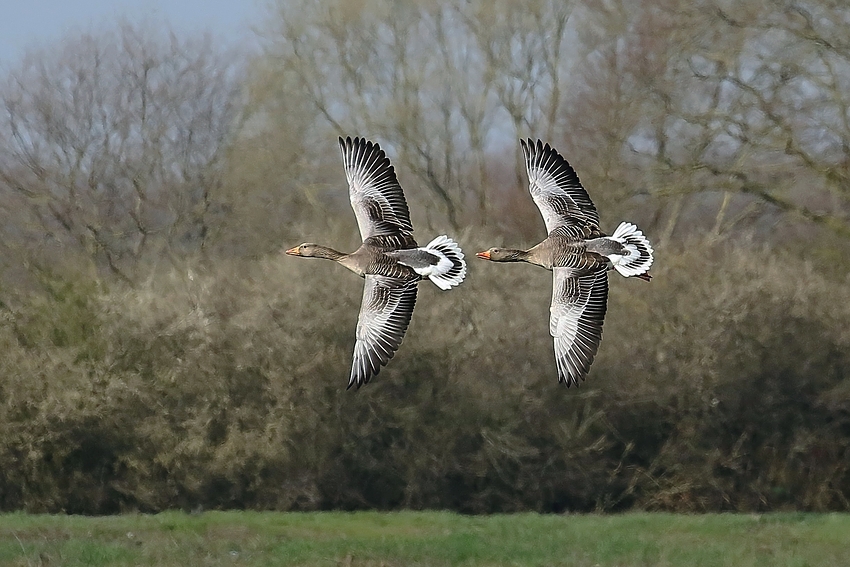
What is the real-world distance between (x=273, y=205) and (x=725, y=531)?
380 inches

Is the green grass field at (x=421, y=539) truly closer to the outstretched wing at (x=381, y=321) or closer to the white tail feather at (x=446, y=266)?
the outstretched wing at (x=381, y=321)

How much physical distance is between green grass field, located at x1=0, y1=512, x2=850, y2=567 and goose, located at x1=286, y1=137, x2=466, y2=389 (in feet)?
15.3

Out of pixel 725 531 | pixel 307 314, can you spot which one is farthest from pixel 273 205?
pixel 725 531

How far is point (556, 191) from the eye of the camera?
10.7 metres

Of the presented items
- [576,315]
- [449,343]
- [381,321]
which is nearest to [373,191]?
[381,321]

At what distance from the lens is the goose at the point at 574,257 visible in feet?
32.7

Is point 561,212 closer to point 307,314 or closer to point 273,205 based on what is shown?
point 307,314

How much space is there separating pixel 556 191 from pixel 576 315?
979 millimetres

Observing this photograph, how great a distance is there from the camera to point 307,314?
73.9ft

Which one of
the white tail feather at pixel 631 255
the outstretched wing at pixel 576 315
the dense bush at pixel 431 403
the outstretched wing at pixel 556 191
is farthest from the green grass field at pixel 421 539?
the white tail feather at pixel 631 255

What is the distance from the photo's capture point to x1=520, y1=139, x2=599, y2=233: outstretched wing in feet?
34.4

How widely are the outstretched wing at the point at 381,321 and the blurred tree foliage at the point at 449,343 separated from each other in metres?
11.8

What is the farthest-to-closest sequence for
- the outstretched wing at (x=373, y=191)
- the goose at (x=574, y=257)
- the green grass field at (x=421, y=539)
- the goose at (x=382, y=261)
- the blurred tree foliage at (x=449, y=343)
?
the blurred tree foliage at (x=449, y=343) < the green grass field at (x=421, y=539) < the outstretched wing at (x=373, y=191) < the goose at (x=574, y=257) < the goose at (x=382, y=261)

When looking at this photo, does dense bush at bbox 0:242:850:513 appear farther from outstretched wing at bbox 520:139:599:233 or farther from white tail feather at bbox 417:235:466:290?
white tail feather at bbox 417:235:466:290
